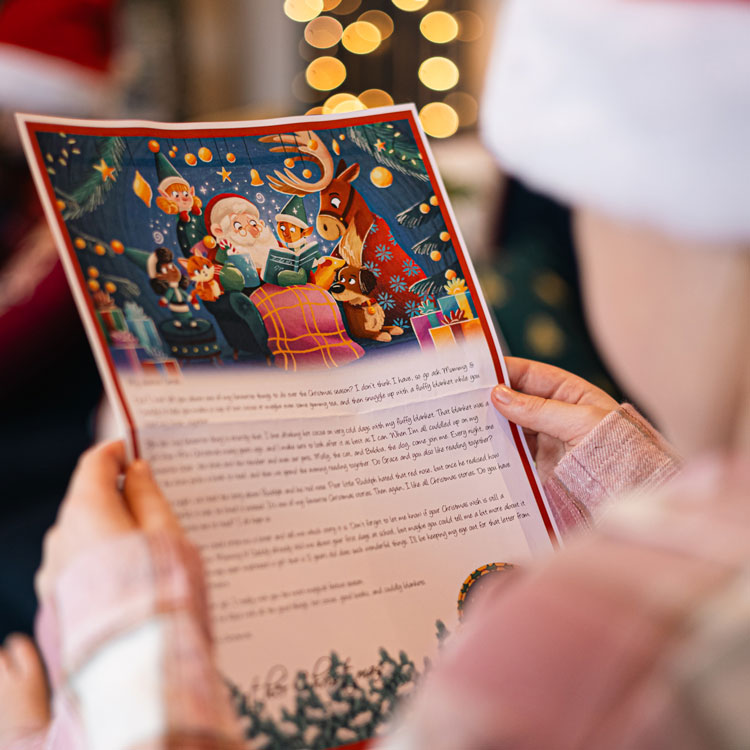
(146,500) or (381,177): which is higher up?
(381,177)

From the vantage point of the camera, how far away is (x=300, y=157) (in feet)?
1.88

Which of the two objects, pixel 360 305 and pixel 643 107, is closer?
pixel 643 107

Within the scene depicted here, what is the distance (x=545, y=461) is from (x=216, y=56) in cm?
264

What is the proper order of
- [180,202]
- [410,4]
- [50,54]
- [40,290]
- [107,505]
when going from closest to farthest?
[107,505]
[180,202]
[40,290]
[50,54]
[410,4]

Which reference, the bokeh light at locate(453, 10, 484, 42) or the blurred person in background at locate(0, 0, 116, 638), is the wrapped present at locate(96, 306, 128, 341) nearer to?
the blurred person in background at locate(0, 0, 116, 638)

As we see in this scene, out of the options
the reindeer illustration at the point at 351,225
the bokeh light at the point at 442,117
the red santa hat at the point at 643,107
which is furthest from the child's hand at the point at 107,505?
the bokeh light at the point at 442,117

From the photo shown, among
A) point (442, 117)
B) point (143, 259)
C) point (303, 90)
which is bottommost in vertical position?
point (442, 117)

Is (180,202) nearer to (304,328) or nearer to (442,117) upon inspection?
(304,328)

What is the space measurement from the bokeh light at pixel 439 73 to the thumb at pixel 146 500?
221cm

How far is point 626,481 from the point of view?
55 cm

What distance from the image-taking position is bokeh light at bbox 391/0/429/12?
2.25 meters

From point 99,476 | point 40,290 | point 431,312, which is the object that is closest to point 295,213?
point 431,312

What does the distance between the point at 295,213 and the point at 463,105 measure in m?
2.05

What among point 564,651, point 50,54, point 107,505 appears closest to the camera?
point 564,651
